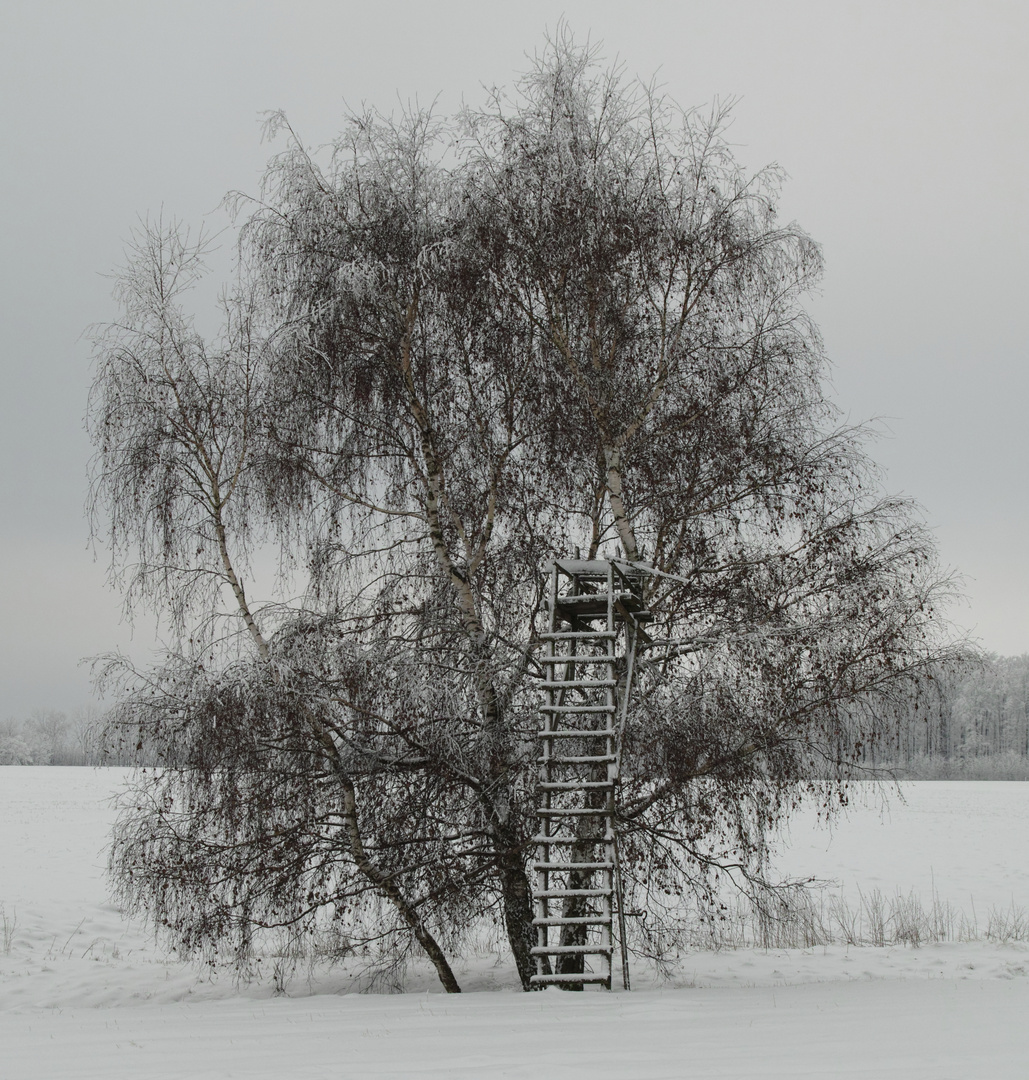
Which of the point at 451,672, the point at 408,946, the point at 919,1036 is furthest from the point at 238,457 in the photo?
the point at 919,1036

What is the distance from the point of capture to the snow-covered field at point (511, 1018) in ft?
16.8

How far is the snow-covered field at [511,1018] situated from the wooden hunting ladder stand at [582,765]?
59cm

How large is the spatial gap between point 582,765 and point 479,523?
257cm

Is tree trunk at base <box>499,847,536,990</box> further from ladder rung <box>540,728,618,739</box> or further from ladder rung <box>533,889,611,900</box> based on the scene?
ladder rung <box>540,728,618,739</box>

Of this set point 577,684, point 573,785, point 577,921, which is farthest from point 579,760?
point 577,921

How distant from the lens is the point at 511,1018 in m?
6.74

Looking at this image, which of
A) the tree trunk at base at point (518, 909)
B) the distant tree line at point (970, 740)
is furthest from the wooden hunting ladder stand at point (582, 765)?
the distant tree line at point (970, 740)

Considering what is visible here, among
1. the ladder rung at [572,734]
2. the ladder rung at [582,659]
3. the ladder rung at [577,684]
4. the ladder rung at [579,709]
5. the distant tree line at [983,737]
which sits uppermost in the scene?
the ladder rung at [582,659]

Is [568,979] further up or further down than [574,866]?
further down

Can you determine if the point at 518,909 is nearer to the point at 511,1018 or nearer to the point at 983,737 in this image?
the point at 511,1018

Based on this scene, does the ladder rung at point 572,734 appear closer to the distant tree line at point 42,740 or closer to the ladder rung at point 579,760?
the ladder rung at point 579,760

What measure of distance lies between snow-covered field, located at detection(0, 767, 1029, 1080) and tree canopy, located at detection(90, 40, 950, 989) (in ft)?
3.77

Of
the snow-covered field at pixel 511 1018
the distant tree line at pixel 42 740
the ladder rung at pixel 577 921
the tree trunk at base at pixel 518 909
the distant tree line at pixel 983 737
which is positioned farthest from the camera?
the distant tree line at pixel 42 740

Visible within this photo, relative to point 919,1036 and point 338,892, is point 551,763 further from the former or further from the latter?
point 919,1036
